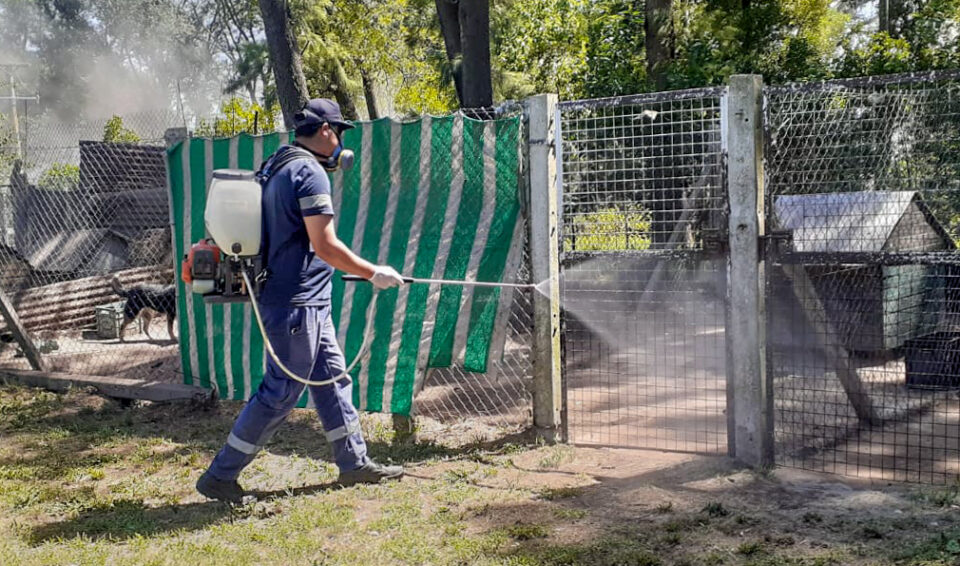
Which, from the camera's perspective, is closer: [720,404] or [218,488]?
[218,488]

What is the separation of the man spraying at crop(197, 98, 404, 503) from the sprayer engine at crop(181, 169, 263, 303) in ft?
0.32

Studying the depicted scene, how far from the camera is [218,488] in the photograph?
457cm

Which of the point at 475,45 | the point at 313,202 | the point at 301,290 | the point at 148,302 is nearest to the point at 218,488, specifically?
the point at 301,290

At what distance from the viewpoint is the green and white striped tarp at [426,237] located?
540cm

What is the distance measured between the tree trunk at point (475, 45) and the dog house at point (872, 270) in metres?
4.17

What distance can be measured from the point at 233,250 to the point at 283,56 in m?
5.73

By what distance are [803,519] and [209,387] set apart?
14.7ft

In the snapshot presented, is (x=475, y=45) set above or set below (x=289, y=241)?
above

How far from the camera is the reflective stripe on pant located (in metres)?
4.42

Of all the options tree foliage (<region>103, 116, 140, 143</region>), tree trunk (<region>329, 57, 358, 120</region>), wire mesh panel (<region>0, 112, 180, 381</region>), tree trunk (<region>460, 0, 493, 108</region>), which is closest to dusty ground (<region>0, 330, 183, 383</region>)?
wire mesh panel (<region>0, 112, 180, 381</region>)

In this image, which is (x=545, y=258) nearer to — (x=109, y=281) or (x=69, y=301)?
(x=69, y=301)

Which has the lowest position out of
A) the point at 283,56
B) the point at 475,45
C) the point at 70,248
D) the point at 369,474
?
the point at 369,474

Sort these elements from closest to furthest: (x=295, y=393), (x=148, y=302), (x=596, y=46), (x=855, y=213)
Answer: (x=295, y=393) < (x=855, y=213) < (x=148, y=302) < (x=596, y=46)

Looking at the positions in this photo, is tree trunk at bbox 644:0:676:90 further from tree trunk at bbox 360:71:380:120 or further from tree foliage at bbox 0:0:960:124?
tree trunk at bbox 360:71:380:120
